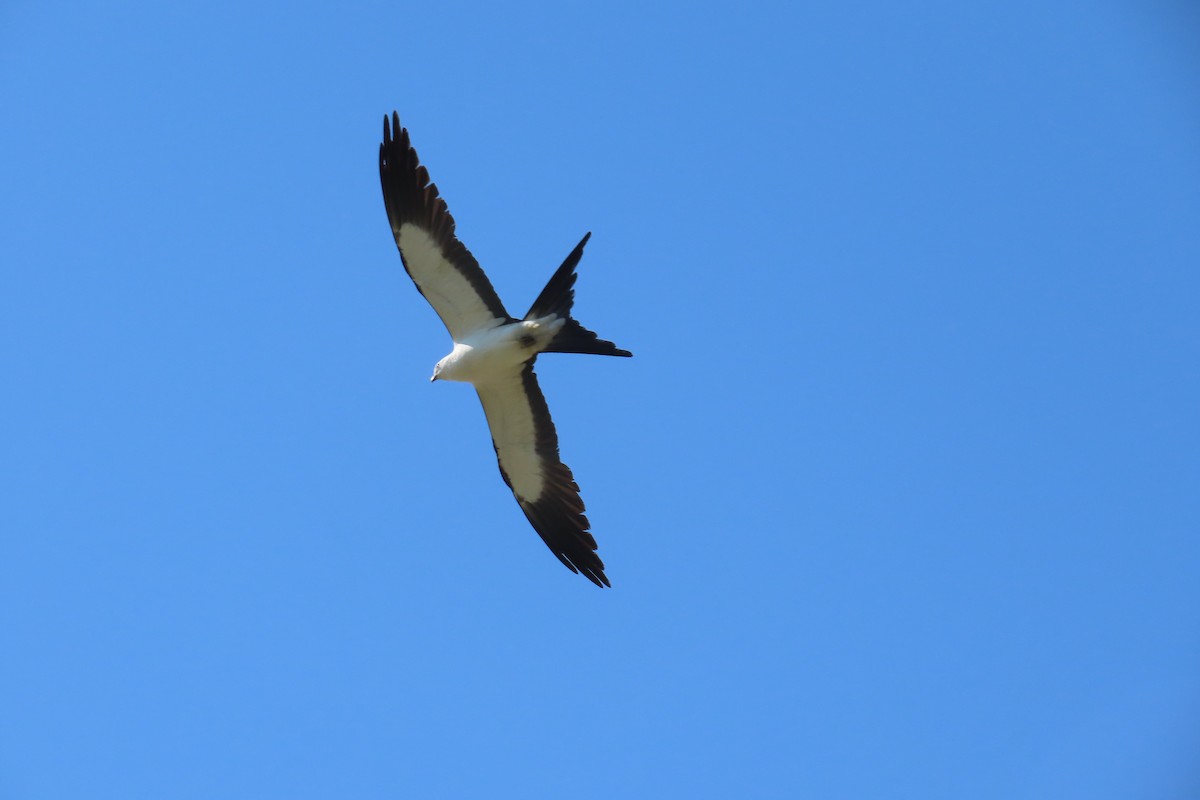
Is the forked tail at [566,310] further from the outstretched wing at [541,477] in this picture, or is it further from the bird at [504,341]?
the outstretched wing at [541,477]

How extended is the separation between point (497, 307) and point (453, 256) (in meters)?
0.71

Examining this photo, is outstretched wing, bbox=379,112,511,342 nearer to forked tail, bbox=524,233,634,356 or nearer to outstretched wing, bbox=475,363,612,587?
forked tail, bbox=524,233,634,356

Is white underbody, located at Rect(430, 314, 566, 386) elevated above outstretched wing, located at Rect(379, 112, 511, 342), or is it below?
below

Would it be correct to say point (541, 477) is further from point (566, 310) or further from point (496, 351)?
point (566, 310)

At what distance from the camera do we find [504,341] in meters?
10.3

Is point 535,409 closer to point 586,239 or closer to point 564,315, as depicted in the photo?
point 564,315

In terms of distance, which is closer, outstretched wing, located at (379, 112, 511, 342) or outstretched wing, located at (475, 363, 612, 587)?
outstretched wing, located at (379, 112, 511, 342)

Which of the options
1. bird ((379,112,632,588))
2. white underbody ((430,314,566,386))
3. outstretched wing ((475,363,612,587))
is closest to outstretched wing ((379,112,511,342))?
bird ((379,112,632,588))

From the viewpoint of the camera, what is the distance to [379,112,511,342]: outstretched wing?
10.1 metres

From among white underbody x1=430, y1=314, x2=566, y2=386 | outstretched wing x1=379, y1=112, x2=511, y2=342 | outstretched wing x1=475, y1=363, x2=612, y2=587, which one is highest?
outstretched wing x1=379, y1=112, x2=511, y2=342

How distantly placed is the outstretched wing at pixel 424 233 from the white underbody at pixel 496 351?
1.14 feet

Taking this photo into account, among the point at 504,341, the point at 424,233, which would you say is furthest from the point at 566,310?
the point at 424,233

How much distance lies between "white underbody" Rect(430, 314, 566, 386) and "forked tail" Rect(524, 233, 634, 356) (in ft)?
0.29

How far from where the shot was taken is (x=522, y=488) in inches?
460
